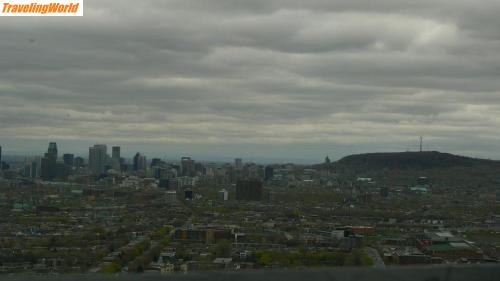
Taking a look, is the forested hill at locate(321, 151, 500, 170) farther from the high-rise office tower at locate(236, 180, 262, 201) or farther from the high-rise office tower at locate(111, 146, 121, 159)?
the high-rise office tower at locate(236, 180, 262, 201)

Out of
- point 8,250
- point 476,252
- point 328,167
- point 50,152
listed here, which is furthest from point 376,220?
point 328,167

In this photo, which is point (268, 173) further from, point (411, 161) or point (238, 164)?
point (411, 161)

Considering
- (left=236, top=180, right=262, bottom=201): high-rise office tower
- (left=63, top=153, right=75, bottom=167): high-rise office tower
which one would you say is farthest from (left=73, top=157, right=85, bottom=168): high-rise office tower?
(left=236, top=180, right=262, bottom=201): high-rise office tower

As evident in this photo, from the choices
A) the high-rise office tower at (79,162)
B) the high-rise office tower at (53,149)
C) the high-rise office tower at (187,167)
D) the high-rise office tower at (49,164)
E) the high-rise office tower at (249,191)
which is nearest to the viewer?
the high-rise office tower at (249,191)

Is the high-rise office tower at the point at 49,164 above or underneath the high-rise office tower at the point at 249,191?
above

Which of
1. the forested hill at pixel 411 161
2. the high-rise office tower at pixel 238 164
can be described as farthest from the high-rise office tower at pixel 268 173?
the forested hill at pixel 411 161

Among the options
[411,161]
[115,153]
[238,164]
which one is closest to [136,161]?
[115,153]

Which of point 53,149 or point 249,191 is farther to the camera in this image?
point 53,149

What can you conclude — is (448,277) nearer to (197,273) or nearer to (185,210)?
(197,273)

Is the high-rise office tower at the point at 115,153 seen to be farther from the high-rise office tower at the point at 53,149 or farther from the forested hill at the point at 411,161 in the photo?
the forested hill at the point at 411,161
